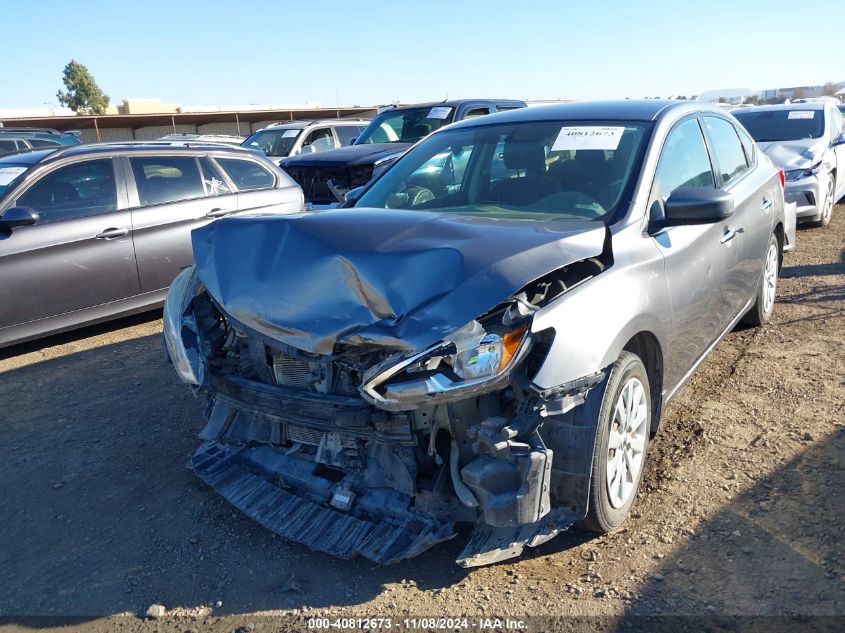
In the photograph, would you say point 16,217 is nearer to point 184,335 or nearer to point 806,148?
point 184,335

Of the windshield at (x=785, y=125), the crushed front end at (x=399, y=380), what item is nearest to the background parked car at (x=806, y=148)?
the windshield at (x=785, y=125)

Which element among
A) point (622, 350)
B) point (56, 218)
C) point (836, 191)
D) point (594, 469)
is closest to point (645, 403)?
point (622, 350)

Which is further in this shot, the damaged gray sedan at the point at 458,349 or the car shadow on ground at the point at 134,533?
the car shadow on ground at the point at 134,533

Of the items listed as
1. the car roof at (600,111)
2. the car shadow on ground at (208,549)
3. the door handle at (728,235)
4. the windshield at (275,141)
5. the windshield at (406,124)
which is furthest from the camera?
the windshield at (275,141)

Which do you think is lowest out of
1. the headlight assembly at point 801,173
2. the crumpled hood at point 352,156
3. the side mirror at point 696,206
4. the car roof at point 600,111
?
the headlight assembly at point 801,173

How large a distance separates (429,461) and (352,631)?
0.69m

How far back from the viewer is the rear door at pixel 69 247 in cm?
558

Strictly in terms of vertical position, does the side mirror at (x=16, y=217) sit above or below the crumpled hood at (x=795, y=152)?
above

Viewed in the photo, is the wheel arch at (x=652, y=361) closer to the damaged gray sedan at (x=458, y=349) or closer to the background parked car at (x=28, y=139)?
the damaged gray sedan at (x=458, y=349)

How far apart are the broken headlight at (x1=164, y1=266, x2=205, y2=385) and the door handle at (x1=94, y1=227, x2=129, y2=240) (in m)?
3.01

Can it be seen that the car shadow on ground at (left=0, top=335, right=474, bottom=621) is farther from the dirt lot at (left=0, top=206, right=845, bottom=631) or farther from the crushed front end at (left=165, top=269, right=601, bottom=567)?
the crushed front end at (left=165, top=269, right=601, bottom=567)

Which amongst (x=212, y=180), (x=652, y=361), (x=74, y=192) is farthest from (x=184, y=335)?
(x=212, y=180)

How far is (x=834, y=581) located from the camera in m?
2.65

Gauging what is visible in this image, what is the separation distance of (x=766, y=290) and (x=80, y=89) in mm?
68295
